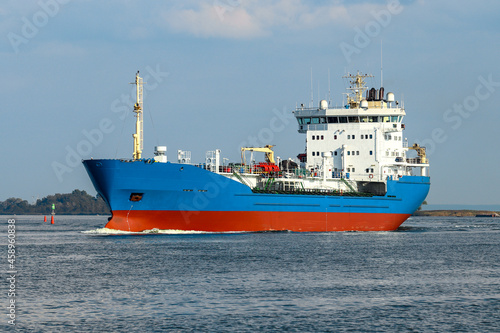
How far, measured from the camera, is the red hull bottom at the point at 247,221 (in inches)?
1747

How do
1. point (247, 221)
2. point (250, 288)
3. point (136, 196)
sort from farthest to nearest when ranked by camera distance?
1. point (247, 221)
2. point (136, 196)
3. point (250, 288)

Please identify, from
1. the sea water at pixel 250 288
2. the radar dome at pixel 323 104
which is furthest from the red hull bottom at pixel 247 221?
the radar dome at pixel 323 104

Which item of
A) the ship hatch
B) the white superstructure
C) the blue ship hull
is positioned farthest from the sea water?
the white superstructure

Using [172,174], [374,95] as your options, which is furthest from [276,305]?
[374,95]

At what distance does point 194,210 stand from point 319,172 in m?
14.5

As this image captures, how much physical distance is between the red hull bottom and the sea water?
3.74 meters

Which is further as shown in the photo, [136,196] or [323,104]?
[323,104]

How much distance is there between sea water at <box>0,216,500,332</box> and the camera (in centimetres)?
1931

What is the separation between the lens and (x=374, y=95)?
60.6 metres

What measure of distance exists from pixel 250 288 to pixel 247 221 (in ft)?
76.0

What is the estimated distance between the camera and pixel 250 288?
24.5 meters

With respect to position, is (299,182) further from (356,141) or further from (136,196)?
(136,196)

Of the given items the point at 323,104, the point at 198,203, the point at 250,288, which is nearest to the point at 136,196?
the point at 198,203

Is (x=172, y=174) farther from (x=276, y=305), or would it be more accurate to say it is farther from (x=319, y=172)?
(x=276, y=305)
